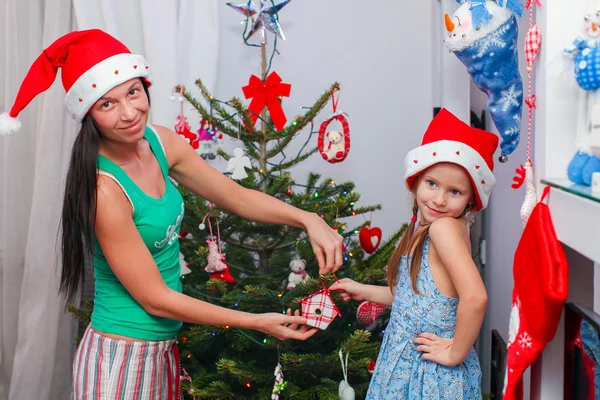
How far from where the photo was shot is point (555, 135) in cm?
108

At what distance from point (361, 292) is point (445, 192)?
34cm

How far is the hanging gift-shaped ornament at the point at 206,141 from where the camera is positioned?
2.22 metres

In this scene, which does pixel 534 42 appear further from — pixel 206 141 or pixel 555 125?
pixel 206 141

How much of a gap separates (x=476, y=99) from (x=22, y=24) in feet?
5.75

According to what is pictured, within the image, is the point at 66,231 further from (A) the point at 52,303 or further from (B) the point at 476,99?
(B) the point at 476,99

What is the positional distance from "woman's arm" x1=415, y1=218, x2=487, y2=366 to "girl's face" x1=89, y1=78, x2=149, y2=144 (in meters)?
0.66

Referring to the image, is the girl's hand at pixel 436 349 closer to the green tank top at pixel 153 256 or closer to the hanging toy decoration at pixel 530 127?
the hanging toy decoration at pixel 530 127

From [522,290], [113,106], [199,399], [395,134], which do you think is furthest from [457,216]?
[395,134]

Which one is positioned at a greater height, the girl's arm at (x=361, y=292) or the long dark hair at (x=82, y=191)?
the long dark hair at (x=82, y=191)

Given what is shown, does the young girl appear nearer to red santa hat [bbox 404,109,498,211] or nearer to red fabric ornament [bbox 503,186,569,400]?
red santa hat [bbox 404,109,498,211]

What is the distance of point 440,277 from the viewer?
1411 mm

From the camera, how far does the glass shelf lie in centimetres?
86

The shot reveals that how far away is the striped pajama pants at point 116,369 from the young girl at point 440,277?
1.67ft

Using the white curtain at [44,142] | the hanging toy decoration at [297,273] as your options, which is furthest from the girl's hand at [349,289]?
the white curtain at [44,142]
